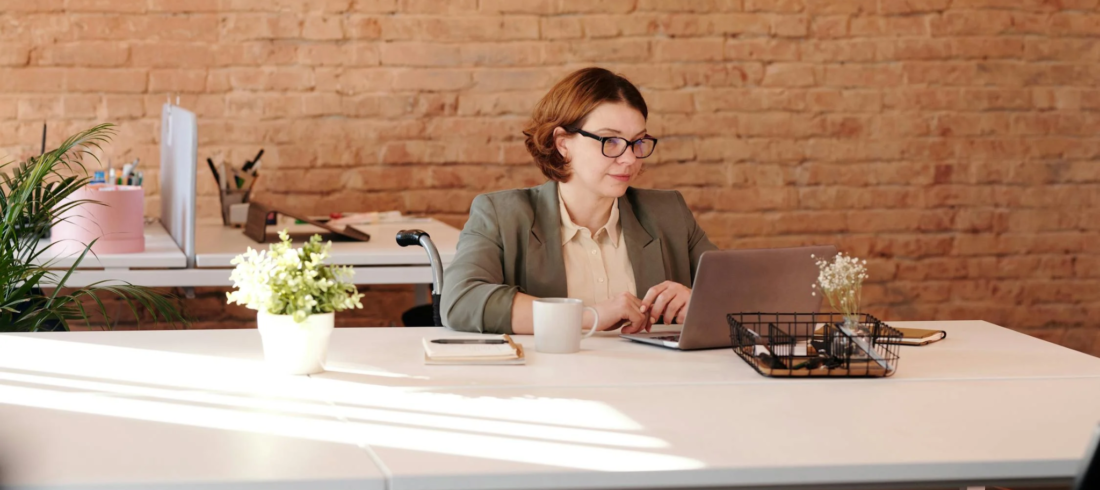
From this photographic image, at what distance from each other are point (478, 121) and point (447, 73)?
0.73ft

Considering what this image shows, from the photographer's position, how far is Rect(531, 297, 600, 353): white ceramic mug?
1.85 m

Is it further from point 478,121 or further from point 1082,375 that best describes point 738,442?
point 478,121

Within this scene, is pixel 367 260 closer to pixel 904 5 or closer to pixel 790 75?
pixel 790 75

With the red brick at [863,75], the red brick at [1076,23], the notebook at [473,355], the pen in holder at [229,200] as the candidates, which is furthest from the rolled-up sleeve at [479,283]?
the red brick at [1076,23]

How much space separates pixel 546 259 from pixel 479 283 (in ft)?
0.66

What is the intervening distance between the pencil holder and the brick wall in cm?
116

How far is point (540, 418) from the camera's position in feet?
4.58

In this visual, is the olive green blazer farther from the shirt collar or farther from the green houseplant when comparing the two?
the green houseplant

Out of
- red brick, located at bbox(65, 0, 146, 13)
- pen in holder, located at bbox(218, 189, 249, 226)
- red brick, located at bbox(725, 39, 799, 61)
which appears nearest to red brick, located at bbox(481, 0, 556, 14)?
red brick, located at bbox(725, 39, 799, 61)

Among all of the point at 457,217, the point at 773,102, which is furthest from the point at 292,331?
the point at 773,102

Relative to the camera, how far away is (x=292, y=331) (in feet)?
5.35

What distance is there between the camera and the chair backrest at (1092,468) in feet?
3.02

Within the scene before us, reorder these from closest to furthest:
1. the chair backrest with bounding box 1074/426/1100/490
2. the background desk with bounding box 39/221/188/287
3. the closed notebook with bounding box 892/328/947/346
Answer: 1. the chair backrest with bounding box 1074/426/1100/490
2. the closed notebook with bounding box 892/328/947/346
3. the background desk with bounding box 39/221/188/287

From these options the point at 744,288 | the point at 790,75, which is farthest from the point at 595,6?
the point at 744,288
